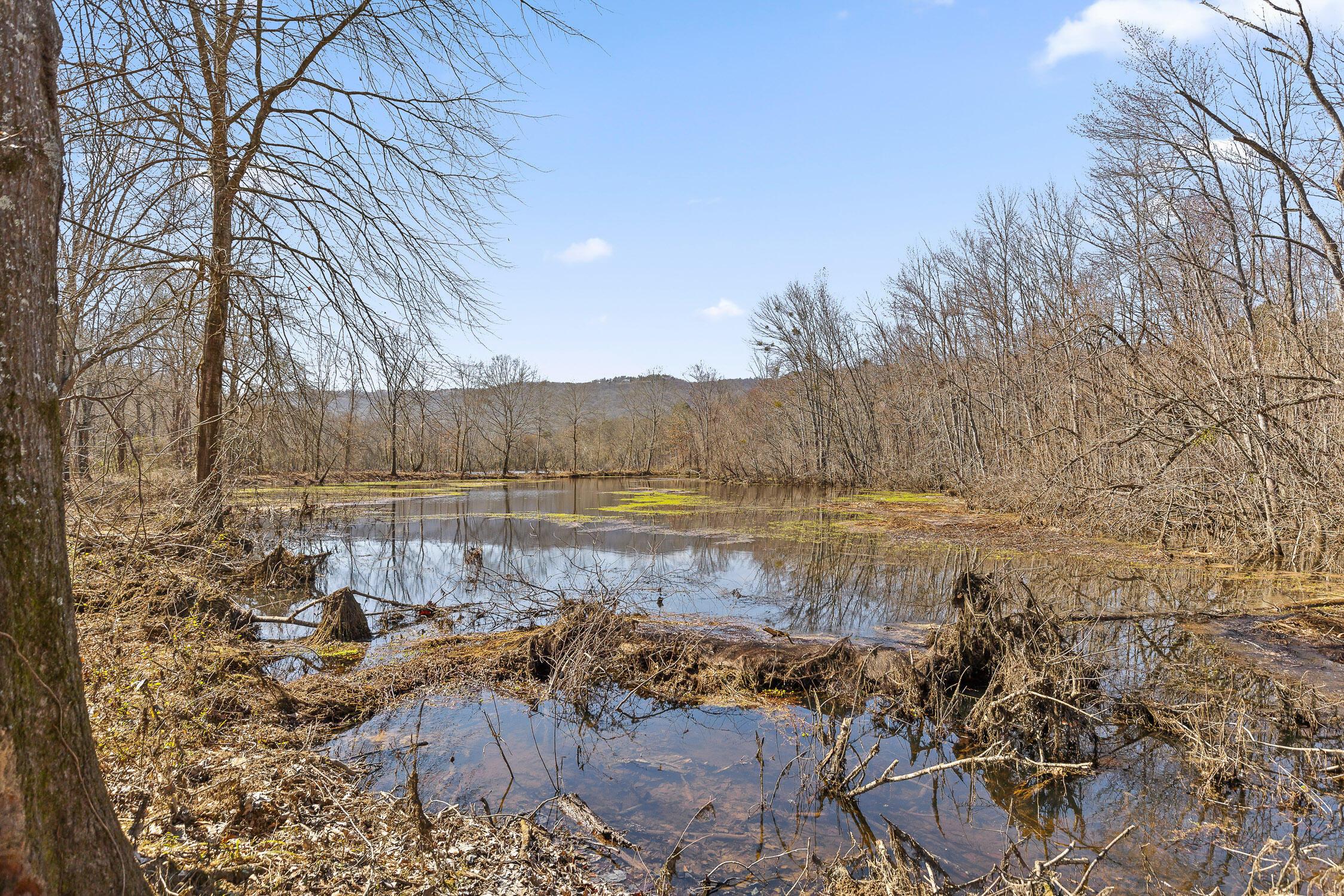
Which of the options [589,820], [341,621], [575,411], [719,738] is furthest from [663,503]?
[575,411]

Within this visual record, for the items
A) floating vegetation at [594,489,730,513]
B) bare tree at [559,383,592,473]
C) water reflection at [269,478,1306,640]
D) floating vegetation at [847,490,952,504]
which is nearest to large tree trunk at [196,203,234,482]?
A: water reflection at [269,478,1306,640]

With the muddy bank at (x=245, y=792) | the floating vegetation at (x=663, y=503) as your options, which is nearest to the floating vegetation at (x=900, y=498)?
the floating vegetation at (x=663, y=503)

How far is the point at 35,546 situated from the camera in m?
2.03

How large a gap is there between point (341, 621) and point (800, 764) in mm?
6101

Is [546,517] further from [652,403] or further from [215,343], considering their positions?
[652,403]

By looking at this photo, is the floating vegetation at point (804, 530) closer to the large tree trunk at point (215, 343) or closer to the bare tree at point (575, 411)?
the large tree trunk at point (215, 343)

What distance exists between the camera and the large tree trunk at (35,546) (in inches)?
76.5

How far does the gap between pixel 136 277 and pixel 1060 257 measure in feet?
80.7

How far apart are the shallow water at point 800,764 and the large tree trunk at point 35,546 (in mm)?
2560

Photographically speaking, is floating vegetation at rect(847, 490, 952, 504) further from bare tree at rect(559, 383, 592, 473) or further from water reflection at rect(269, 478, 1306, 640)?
bare tree at rect(559, 383, 592, 473)

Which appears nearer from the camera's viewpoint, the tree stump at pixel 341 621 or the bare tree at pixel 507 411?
the tree stump at pixel 341 621

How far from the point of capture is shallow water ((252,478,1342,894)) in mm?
3945

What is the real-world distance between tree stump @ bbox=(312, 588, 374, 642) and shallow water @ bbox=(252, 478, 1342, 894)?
0.96m

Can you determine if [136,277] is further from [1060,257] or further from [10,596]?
[1060,257]
